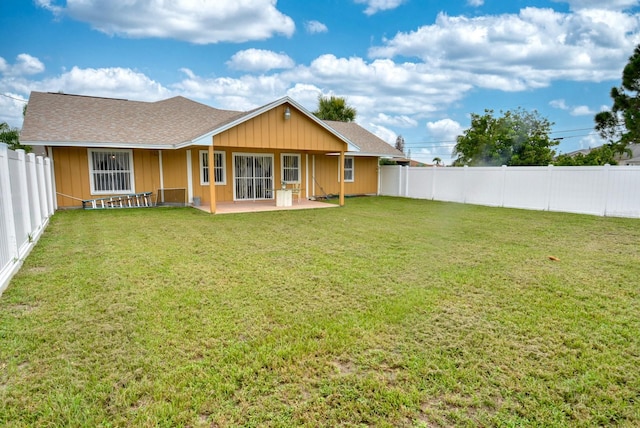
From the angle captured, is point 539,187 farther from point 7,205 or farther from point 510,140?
point 7,205

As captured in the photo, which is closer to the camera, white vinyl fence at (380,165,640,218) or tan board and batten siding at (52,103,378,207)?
white vinyl fence at (380,165,640,218)

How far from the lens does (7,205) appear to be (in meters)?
4.55

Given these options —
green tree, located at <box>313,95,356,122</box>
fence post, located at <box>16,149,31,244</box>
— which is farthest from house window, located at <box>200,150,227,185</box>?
green tree, located at <box>313,95,356,122</box>

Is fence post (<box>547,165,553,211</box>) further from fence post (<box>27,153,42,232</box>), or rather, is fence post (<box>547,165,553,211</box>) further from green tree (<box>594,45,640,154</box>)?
fence post (<box>27,153,42,232</box>)

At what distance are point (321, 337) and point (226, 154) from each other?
40.5ft

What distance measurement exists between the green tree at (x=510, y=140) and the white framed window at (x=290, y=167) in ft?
42.6

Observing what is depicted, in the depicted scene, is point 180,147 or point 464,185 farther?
point 464,185

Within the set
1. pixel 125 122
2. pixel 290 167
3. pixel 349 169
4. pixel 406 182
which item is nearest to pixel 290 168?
pixel 290 167

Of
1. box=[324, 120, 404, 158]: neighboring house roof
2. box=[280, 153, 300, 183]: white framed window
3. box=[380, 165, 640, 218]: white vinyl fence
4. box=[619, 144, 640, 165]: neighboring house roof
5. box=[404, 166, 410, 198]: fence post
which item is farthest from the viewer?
box=[619, 144, 640, 165]: neighboring house roof

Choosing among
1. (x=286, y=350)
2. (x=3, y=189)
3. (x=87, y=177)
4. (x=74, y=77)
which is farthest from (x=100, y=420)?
(x=74, y=77)

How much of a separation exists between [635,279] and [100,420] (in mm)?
5987

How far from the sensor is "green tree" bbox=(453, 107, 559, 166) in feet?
69.4

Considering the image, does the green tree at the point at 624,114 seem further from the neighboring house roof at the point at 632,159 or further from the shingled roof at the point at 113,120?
the shingled roof at the point at 113,120

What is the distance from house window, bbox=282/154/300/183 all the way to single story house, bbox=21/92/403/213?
44 mm
